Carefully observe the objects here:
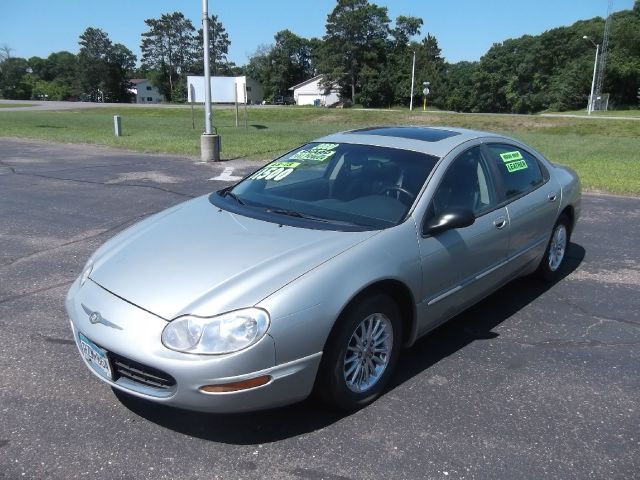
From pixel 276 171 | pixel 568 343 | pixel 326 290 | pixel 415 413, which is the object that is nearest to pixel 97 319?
pixel 326 290

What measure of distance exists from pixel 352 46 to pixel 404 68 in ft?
31.1

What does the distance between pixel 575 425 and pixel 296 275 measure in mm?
1725

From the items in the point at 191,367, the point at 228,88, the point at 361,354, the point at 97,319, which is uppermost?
the point at 228,88

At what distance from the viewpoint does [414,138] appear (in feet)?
13.4

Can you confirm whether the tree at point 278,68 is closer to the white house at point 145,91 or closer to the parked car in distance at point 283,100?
the parked car in distance at point 283,100

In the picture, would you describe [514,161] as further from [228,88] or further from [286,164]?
[228,88]

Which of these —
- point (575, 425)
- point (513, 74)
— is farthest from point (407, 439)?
point (513, 74)

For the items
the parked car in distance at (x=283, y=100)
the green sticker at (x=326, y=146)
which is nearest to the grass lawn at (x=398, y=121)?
the green sticker at (x=326, y=146)

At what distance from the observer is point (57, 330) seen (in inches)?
157

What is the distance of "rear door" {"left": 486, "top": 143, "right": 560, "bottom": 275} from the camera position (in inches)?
165

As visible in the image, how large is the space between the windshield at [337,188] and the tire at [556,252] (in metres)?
1.92

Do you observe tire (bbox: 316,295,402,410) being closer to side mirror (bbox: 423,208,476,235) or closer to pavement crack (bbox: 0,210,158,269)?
side mirror (bbox: 423,208,476,235)

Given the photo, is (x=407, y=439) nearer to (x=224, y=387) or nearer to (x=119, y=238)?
(x=224, y=387)

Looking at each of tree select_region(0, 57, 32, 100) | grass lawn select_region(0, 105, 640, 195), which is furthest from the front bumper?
tree select_region(0, 57, 32, 100)
